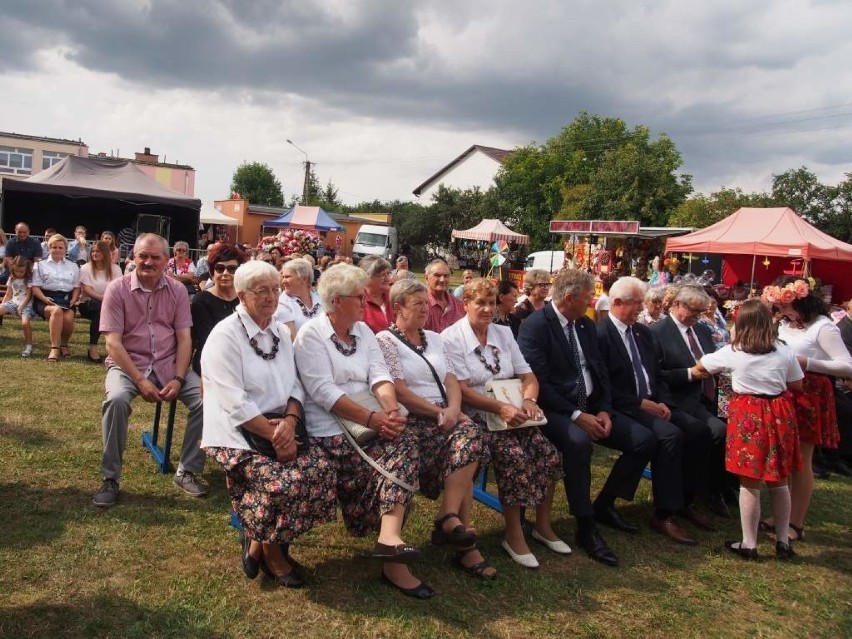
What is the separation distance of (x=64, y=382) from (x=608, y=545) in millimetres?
5633

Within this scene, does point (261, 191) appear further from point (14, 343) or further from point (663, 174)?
point (14, 343)

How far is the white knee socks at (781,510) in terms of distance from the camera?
4.07 m

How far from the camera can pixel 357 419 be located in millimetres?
3455

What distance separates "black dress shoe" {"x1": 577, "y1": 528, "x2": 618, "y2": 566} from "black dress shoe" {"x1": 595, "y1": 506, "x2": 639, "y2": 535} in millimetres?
453

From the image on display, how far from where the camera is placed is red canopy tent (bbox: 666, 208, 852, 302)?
51.9 ft

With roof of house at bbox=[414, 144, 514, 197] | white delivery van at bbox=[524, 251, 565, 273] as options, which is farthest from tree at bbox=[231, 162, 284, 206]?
white delivery van at bbox=[524, 251, 565, 273]

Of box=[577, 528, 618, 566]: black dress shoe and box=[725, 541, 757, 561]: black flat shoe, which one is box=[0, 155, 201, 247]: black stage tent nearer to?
box=[577, 528, 618, 566]: black dress shoe

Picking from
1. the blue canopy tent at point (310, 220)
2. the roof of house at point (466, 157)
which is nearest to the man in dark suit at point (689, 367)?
the blue canopy tent at point (310, 220)

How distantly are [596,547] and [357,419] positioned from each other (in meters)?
1.64

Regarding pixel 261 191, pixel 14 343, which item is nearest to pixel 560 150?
pixel 261 191

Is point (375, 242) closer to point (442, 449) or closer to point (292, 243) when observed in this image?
point (292, 243)

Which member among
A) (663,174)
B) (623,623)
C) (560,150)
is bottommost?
(623,623)

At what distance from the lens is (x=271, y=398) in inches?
135

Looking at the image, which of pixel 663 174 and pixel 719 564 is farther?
pixel 663 174
